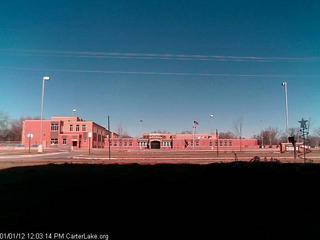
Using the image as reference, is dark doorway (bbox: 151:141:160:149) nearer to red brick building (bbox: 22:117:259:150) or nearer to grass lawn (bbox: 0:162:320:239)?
red brick building (bbox: 22:117:259:150)


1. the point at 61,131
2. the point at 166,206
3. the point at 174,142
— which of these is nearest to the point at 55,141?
the point at 61,131

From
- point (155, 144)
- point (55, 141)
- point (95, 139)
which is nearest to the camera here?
point (55, 141)

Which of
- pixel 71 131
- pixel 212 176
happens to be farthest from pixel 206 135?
pixel 212 176

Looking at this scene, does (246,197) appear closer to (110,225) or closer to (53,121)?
(110,225)

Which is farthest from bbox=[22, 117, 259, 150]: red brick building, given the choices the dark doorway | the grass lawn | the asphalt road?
the grass lawn

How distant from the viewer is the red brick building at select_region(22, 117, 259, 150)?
114 metres

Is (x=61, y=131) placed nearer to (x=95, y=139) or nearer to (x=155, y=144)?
(x=95, y=139)

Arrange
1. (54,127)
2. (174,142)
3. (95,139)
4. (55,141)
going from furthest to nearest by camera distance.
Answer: (174,142), (95,139), (54,127), (55,141)

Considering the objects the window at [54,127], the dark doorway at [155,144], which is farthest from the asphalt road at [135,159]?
the dark doorway at [155,144]

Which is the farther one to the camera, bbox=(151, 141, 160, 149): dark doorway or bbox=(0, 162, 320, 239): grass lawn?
bbox=(151, 141, 160, 149): dark doorway

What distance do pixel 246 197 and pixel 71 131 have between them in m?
111

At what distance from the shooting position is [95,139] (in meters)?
124

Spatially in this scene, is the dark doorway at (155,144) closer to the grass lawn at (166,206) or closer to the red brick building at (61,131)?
the red brick building at (61,131)

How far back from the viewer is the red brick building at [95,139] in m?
114
